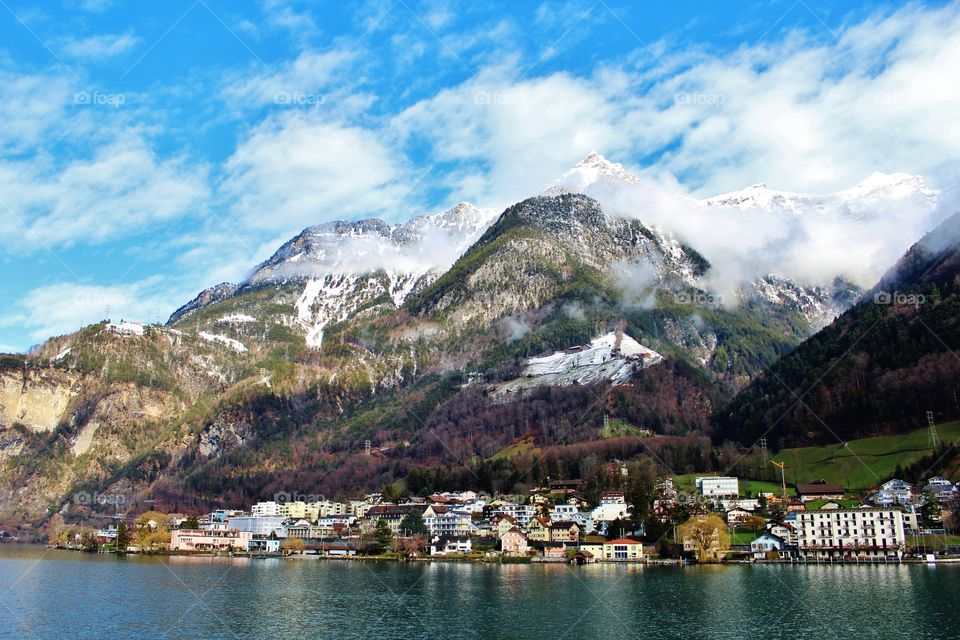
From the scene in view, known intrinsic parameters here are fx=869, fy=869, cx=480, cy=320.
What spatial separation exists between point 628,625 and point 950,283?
152629 millimetres

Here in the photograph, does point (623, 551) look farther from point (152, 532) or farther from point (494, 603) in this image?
point (152, 532)

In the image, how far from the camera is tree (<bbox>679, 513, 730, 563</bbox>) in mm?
104750

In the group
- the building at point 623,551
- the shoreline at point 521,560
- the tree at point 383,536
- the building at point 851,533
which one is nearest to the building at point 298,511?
the shoreline at point 521,560

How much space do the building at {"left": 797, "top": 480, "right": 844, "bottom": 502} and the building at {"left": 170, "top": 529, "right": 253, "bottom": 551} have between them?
95.2 meters

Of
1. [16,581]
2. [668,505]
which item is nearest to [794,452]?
[668,505]

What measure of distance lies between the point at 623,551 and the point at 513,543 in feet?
64.1

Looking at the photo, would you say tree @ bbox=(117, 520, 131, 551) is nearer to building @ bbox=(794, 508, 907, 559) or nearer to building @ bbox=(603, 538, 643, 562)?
building @ bbox=(603, 538, 643, 562)

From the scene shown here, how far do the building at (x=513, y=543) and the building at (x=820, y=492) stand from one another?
42354 millimetres

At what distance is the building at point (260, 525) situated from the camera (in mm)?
170875

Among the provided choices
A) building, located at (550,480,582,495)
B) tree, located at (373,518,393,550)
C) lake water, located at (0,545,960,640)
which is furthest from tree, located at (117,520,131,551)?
building, located at (550,480,582,495)

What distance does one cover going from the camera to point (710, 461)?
16538 centimetres

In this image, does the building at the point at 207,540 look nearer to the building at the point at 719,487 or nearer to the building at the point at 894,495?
the building at the point at 719,487

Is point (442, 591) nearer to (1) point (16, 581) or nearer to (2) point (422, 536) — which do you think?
(1) point (16, 581)

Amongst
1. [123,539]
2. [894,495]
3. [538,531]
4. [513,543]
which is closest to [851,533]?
[894,495]
